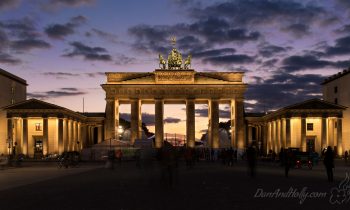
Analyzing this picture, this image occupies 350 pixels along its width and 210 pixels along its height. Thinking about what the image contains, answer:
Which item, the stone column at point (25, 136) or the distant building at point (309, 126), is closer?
the distant building at point (309, 126)

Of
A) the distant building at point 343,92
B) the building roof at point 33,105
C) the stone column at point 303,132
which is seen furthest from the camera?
the distant building at point 343,92

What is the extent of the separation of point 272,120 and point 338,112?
50.0 feet

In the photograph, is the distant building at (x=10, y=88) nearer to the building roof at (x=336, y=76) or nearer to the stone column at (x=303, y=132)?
→ the stone column at (x=303, y=132)

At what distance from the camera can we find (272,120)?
344 feet

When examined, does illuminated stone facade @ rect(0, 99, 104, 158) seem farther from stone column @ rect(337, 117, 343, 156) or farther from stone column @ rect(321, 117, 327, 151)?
stone column @ rect(337, 117, 343, 156)

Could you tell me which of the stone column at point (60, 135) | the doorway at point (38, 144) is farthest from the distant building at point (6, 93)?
the stone column at point (60, 135)

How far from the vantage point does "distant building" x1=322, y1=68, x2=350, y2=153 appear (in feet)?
313

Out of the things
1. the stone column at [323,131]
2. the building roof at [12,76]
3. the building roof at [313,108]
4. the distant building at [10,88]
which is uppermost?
the building roof at [12,76]

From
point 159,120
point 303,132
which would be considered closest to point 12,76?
point 159,120

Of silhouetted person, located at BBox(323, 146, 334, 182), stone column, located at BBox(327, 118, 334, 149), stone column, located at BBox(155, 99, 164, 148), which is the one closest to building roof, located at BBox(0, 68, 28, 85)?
stone column, located at BBox(155, 99, 164, 148)

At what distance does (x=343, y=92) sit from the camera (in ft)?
323

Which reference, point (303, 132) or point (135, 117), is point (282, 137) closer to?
point (303, 132)

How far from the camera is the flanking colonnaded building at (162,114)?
92.4m

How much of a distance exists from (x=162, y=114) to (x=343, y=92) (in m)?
31.0
